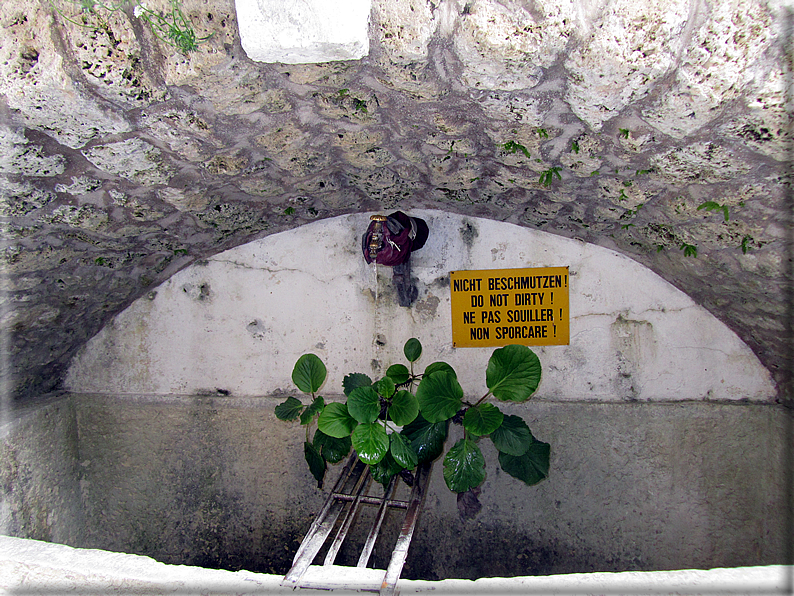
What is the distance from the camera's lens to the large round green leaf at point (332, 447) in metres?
1.58

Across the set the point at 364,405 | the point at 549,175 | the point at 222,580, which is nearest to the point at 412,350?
the point at 364,405

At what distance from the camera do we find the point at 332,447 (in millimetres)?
1585

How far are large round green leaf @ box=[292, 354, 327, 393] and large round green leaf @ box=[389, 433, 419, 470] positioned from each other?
37 cm

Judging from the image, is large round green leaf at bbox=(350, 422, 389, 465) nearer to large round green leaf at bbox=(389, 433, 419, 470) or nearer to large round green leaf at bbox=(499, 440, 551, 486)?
large round green leaf at bbox=(389, 433, 419, 470)

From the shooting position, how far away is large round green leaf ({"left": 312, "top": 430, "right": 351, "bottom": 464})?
1.58 m

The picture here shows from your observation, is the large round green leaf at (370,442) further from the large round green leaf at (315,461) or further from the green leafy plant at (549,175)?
the green leafy plant at (549,175)

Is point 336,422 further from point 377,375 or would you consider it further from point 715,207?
point 715,207

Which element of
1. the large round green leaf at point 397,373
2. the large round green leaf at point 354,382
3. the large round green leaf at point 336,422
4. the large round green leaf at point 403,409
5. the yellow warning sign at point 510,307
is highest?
the yellow warning sign at point 510,307

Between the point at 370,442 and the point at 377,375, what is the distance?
0.64 metres

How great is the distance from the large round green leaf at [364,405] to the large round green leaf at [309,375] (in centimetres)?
26

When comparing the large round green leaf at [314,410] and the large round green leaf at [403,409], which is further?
the large round green leaf at [314,410]

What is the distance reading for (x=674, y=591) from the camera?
36.0 inches

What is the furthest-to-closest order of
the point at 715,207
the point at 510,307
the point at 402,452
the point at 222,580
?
the point at 510,307, the point at 402,452, the point at 715,207, the point at 222,580

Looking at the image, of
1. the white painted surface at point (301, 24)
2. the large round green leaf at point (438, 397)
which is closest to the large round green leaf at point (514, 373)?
the large round green leaf at point (438, 397)
